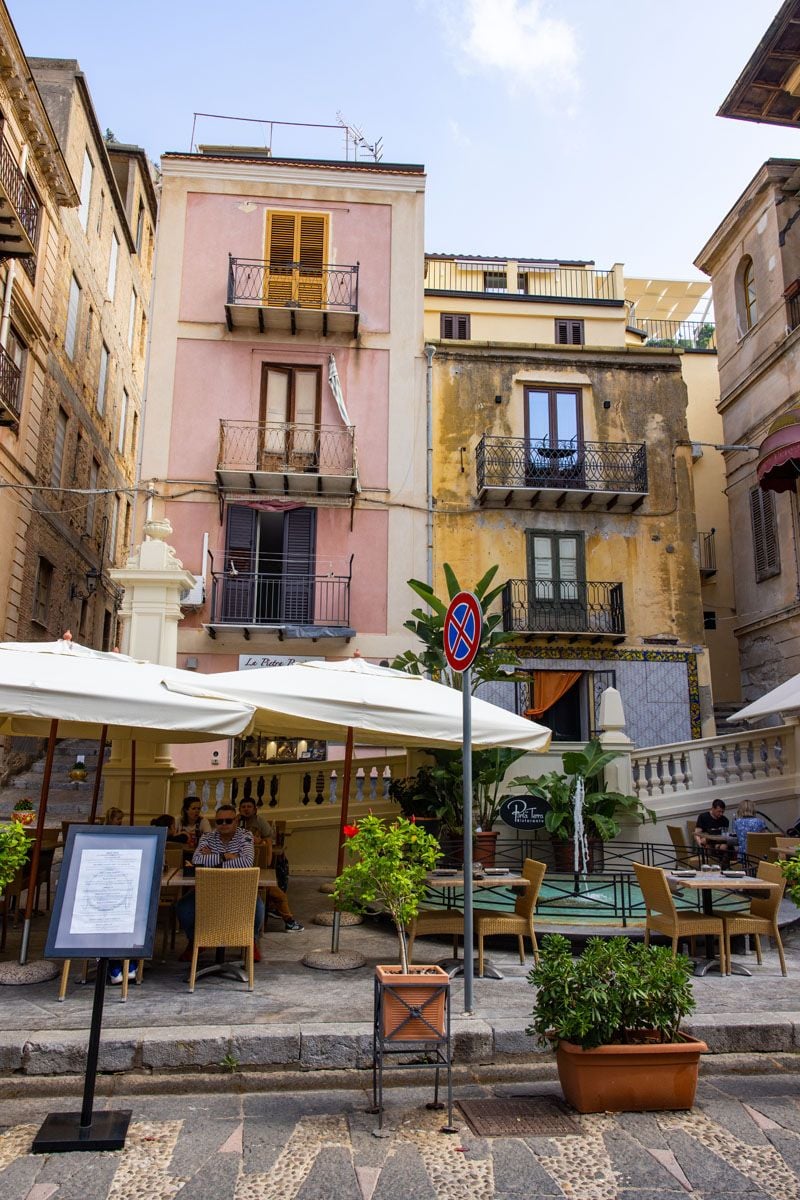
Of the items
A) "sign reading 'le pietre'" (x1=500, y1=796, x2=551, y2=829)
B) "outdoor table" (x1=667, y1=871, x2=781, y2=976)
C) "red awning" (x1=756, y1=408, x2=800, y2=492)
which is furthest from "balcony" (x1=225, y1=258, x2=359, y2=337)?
"outdoor table" (x1=667, y1=871, x2=781, y2=976)

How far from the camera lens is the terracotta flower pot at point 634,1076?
499 centimetres

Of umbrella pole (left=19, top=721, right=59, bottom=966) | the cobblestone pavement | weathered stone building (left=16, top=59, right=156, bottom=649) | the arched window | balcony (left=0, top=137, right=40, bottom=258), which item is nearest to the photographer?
the cobblestone pavement

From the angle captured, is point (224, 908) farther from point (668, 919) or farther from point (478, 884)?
point (668, 919)

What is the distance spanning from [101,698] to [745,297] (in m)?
20.5

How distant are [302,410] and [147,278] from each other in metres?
15.6

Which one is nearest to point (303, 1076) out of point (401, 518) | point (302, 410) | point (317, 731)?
point (317, 731)

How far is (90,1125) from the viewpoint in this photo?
462cm

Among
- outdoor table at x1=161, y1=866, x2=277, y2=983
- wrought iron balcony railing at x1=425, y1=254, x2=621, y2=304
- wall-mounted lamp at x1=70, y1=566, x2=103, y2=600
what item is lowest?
outdoor table at x1=161, y1=866, x2=277, y2=983

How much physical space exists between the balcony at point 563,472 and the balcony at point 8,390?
970 cm

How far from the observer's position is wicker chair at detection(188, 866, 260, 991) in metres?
6.77

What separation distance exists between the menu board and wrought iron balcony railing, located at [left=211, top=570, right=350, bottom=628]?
548 inches

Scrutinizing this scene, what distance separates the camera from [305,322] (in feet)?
66.8

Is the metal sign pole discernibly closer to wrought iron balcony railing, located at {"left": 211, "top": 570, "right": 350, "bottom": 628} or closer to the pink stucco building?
the pink stucco building

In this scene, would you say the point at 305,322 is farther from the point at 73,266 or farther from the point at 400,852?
the point at 400,852
